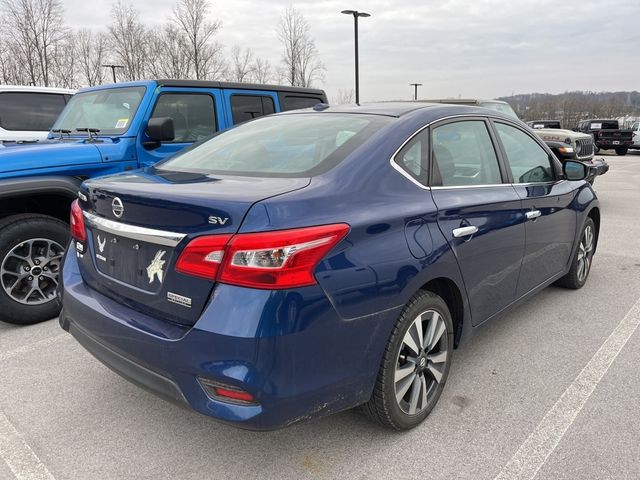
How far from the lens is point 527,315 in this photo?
4.12 metres

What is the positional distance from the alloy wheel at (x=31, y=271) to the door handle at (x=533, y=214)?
3472 mm

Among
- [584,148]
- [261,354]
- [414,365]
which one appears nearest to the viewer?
[261,354]

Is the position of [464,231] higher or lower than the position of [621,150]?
higher

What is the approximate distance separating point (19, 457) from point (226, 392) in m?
1.23

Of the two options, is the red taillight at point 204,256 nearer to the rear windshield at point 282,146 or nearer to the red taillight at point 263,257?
the red taillight at point 263,257

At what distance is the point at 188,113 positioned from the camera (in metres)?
4.97

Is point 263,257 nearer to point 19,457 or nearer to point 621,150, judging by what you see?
point 19,457

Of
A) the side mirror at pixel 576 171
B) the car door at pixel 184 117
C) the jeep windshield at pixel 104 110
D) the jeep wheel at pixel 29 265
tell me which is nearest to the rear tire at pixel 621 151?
the side mirror at pixel 576 171

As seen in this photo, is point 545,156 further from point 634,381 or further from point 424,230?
point 424,230

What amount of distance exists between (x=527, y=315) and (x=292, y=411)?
280 centimetres

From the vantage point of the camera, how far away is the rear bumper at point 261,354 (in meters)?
1.85

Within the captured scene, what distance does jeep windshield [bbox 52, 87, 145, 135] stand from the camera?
4.60 meters

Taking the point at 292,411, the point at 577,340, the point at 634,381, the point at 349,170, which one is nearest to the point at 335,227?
the point at 349,170

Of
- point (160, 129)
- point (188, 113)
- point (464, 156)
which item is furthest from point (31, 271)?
point (464, 156)
